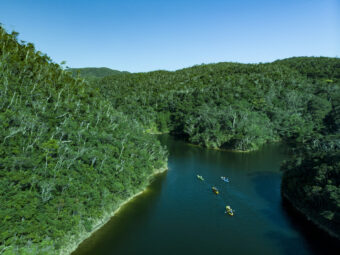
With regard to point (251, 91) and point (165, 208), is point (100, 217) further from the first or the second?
point (251, 91)

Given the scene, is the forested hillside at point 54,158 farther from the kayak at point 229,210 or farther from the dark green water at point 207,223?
the kayak at point 229,210

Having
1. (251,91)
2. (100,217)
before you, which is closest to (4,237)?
(100,217)

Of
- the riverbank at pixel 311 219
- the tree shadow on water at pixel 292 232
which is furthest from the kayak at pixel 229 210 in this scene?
the riverbank at pixel 311 219

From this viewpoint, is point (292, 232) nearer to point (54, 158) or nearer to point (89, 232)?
point (89, 232)

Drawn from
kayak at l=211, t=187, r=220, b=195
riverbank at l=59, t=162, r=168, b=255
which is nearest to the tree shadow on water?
kayak at l=211, t=187, r=220, b=195

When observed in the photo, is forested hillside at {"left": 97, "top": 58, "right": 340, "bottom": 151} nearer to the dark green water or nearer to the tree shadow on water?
the dark green water

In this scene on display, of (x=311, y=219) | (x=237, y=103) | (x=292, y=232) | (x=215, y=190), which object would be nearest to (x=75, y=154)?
(x=215, y=190)
